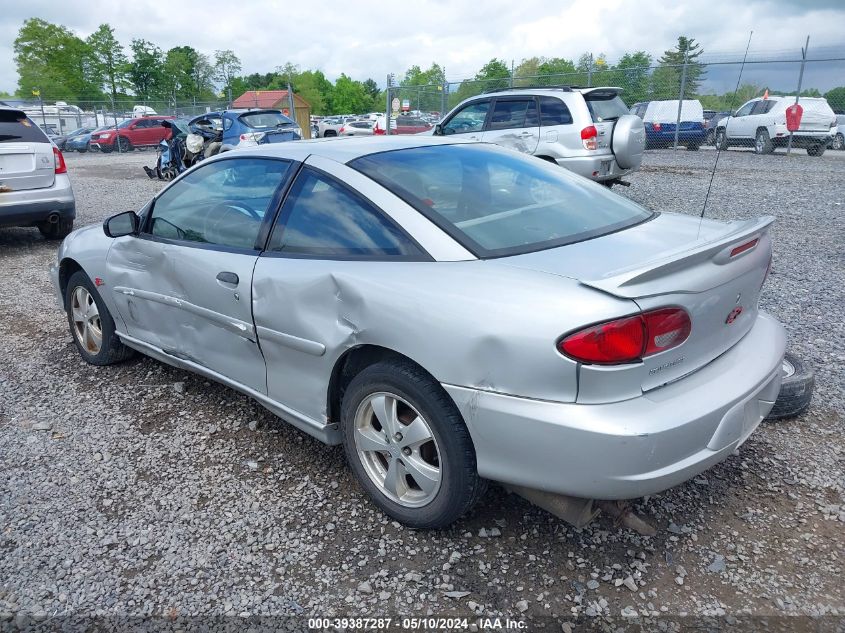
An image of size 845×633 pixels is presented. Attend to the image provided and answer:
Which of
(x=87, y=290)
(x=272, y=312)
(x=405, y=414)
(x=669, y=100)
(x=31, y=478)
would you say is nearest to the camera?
(x=405, y=414)

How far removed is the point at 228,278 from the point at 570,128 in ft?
23.8

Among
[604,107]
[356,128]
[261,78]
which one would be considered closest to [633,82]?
[604,107]

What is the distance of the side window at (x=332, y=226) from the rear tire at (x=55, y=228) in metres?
6.80

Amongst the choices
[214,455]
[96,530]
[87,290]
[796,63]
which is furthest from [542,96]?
[796,63]

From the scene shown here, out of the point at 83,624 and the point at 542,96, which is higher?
the point at 542,96

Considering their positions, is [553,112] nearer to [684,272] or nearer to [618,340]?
[684,272]

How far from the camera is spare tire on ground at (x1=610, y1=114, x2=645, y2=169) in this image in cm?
918

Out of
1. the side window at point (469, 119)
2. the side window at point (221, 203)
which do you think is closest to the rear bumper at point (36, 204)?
the side window at point (221, 203)

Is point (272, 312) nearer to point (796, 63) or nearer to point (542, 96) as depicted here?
point (542, 96)

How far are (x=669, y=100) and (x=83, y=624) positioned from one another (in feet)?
65.5

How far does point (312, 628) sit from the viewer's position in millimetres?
2158

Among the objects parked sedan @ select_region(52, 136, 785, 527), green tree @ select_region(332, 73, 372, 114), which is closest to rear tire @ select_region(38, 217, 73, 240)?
parked sedan @ select_region(52, 136, 785, 527)

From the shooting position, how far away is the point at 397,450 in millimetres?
2523

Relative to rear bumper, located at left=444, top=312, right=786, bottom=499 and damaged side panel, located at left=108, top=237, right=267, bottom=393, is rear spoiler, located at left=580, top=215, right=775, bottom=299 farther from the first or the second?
damaged side panel, located at left=108, top=237, right=267, bottom=393
